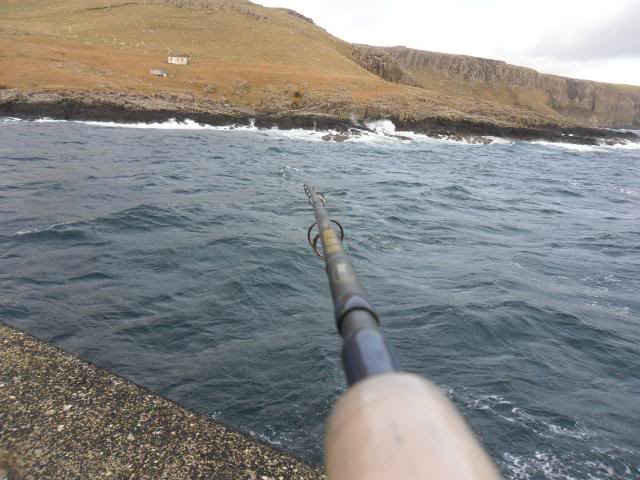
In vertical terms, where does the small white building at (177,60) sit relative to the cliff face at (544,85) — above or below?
below

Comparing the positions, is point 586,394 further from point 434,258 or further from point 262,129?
point 262,129

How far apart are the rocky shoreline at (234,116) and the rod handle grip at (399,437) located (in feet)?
121

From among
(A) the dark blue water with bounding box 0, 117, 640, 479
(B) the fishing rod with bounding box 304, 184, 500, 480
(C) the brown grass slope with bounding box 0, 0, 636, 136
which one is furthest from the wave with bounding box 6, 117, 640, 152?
(B) the fishing rod with bounding box 304, 184, 500, 480

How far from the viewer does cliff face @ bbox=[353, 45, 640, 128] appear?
143 meters

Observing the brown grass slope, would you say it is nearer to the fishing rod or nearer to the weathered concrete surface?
the weathered concrete surface

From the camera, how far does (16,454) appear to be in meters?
3.44

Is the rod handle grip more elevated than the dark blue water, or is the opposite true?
the rod handle grip

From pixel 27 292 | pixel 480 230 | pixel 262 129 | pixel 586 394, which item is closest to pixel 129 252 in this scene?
pixel 27 292

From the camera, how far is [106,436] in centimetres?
374

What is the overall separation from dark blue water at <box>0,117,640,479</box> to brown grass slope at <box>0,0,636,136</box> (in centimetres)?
2728

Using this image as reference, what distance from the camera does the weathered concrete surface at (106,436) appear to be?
11.3 ft

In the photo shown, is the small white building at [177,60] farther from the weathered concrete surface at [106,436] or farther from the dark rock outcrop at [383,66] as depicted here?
the weathered concrete surface at [106,436]

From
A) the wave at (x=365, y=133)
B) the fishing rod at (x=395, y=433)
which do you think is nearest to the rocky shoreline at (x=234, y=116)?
the wave at (x=365, y=133)

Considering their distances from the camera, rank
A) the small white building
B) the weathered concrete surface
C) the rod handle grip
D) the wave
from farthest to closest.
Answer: the small white building, the wave, the weathered concrete surface, the rod handle grip
